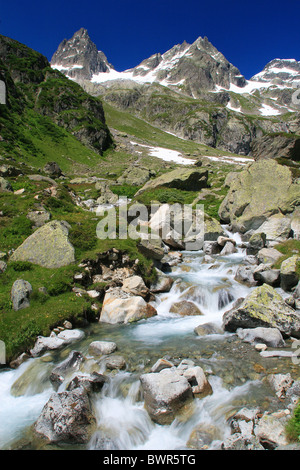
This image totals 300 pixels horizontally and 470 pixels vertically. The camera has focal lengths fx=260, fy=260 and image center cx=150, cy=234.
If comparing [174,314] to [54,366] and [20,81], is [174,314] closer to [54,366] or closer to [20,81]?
[54,366]

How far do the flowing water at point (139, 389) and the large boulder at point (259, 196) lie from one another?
14502 millimetres

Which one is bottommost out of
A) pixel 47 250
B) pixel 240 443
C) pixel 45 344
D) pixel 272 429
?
pixel 240 443

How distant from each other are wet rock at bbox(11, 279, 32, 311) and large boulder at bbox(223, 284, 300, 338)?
8859 millimetres

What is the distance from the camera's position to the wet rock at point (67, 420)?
6242 millimetres

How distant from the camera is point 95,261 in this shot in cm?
1525

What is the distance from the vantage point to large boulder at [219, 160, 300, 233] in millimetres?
24062

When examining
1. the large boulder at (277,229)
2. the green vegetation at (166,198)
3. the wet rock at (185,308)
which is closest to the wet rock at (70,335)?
the wet rock at (185,308)

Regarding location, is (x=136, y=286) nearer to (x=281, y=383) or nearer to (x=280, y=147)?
(x=281, y=383)

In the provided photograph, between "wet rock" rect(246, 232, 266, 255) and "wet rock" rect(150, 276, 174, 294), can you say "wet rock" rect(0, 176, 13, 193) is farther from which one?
"wet rock" rect(246, 232, 266, 255)

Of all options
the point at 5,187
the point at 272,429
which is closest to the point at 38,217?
the point at 5,187

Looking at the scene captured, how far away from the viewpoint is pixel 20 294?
11.7 meters

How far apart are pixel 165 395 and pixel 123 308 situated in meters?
6.17

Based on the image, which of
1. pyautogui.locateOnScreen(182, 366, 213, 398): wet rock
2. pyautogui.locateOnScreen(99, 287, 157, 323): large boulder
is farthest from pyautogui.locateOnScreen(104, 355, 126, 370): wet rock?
pyautogui.locateOnScreen(99, 287, 157, 323): large boulder
